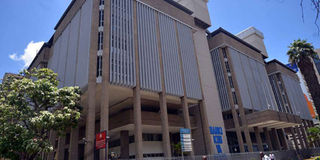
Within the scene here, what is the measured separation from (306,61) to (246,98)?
15585mm

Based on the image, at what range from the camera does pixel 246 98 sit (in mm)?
50062

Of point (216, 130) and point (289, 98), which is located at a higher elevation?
point (289, 98)

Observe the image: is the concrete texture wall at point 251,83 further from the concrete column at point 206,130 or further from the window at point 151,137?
the window at point 151,137

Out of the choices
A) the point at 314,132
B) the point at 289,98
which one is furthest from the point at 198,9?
the point at 289,98

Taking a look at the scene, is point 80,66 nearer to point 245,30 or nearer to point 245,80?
point 245,80

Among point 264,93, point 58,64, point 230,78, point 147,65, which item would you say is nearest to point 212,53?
point 230,78

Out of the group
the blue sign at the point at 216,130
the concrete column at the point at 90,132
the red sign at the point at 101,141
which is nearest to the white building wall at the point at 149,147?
the blue sign at the point at 216,130

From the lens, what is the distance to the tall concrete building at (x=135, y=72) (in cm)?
2911

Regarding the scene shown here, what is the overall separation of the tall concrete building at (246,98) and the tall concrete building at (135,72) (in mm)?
6848

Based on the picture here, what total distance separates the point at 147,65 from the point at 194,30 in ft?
57.7

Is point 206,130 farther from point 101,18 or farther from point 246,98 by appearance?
point 101,18

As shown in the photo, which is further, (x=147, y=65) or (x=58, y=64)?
(x=58, y=64)

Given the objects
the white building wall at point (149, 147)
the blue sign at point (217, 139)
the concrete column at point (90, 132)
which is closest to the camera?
the concrete column at point (90, 132)

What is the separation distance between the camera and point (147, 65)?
33.4 meters
